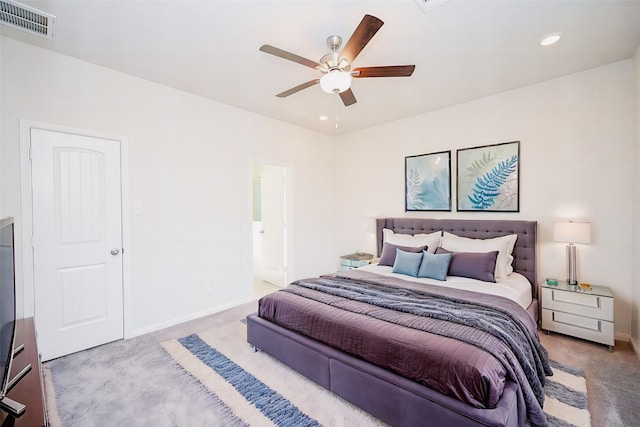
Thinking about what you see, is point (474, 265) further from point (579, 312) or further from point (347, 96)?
point (347, 96)

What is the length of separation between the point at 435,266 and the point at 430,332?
1387 millimetres

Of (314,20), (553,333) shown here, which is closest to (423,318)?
(553,333)

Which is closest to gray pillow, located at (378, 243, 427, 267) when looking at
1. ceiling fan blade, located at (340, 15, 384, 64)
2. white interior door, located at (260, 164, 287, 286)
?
white interior door, located at (260, 164, 287, 286)

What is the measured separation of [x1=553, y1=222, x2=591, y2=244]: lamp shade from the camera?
9.09 feet

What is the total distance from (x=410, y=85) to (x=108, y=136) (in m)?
3.29

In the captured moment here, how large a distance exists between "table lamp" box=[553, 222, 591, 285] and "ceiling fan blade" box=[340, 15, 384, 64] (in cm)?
271

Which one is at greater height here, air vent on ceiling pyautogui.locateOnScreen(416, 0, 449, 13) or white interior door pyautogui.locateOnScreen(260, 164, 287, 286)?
air vent on ceiling pyautogui.locateOnScreen(416, 0, 449, 13)

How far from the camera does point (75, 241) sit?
270cm

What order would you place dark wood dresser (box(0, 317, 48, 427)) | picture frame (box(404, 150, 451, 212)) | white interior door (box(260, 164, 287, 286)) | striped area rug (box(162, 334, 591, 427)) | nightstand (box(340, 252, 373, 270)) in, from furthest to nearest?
white interior door (box(260, 164, 287, 286))
nightstand (box(340, 252, 373, 270))
picture frame (box(404, 150, 451, 212))
striped area rug (box(162, 334, 591, 427))
dark wood dresser (box(0, 317, 48, 427))

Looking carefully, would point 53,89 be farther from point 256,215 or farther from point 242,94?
point 256,215

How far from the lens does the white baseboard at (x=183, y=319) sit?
3.06 meters

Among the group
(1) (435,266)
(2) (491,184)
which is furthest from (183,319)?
(2) (491,184)

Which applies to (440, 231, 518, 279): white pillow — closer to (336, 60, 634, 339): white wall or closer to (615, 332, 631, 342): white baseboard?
(336, 60, 634, 339): white wall

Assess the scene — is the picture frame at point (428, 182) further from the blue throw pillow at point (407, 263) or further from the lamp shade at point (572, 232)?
the lamp shade at point (572, 232)
